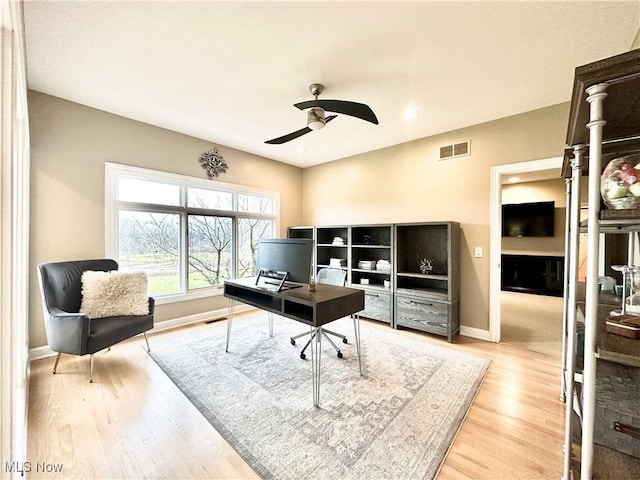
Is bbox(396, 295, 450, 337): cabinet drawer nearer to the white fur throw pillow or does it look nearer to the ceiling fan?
the ceiling fan

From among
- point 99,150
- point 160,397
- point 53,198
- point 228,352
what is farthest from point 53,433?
point 99,150

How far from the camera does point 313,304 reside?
1977 millimetres

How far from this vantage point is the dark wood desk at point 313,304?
1.99 meters

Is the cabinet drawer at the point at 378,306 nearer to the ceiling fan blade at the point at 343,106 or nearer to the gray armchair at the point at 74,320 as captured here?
the ceiling fan blade at the point at 343,106

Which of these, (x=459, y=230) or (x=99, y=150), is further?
(x=459, y=230)

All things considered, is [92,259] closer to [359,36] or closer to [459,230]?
[359,36]

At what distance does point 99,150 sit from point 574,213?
171 inches

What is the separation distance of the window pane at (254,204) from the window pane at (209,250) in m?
0.36

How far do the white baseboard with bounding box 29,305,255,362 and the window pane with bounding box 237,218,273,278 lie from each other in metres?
0.64

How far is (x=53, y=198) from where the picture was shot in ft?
9.24

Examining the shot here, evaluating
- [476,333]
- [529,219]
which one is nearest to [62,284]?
[476,333]

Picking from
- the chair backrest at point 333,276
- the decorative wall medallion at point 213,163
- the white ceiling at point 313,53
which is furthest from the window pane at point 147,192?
the chair backrest at point 333,276

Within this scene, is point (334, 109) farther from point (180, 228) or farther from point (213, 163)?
point (180, 228)

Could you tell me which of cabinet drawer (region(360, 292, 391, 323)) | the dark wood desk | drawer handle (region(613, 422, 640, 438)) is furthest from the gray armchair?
drawer handle (region(613, 422, 640, 438))
